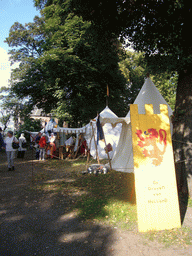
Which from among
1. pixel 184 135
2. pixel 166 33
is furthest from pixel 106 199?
pixel 166 33

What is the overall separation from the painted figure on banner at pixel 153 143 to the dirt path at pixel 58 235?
4.64 feet

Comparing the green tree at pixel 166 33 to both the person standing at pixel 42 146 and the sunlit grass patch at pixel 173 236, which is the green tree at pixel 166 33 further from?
the person standing at pixel 42 146

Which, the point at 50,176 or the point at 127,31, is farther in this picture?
the point at 50,176

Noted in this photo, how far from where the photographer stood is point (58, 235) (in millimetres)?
3914

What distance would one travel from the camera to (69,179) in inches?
332

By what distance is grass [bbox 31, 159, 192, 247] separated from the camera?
3.83 metres

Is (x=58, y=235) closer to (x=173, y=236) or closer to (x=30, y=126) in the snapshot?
(x=173, y=236)

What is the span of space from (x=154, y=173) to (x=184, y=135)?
5.41 ft

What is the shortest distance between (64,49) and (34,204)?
1415 centimetres

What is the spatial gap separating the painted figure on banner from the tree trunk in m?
1.07

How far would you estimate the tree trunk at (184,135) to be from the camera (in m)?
5.10

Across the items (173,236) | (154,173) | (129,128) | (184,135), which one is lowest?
(173,236)

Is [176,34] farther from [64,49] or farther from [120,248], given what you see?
[64,49]

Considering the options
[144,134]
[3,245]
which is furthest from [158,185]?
[3,245]
